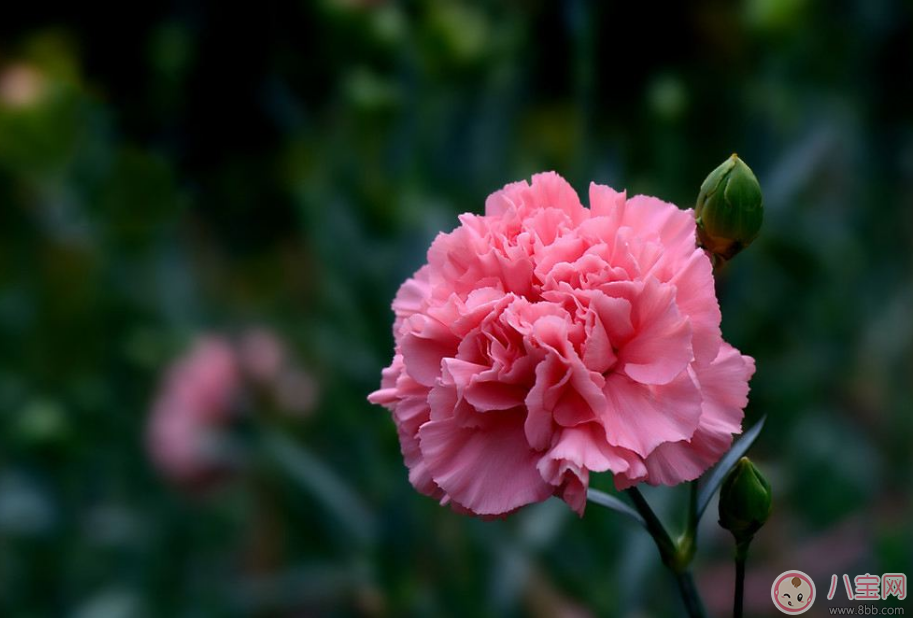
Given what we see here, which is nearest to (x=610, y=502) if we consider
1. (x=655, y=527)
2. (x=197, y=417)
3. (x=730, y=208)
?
(x=655, y=527)

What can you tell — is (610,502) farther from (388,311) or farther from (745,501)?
(388,311)

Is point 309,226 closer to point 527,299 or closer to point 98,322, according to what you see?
point 98,322

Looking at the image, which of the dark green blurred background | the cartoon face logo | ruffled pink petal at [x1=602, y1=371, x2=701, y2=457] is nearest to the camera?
→ ruffled pink petal at [x1=602, y1=371, x2=701, y2=457]

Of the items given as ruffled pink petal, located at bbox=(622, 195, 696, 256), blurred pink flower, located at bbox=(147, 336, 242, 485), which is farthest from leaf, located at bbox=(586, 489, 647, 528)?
blurred pink flower, located at bbox=(147, 336, 242, 485)

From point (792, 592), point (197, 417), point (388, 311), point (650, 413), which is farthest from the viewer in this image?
point (197, 417)

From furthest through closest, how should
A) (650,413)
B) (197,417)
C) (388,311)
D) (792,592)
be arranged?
(197,417)
(388,311)
(792,592)
(650,413)

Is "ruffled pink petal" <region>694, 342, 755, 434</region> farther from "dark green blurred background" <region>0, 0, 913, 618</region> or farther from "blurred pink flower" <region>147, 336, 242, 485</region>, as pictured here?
"blurred pink flower" <region>147, 336, 242, 485</region>

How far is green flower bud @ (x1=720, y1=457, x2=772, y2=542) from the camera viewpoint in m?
0.42

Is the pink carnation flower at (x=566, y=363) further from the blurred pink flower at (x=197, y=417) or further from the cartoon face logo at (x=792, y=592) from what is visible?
the blurred pink flower at (x=197, y=417)

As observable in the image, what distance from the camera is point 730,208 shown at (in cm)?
43

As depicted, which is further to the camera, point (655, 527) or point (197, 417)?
point (197, 417)

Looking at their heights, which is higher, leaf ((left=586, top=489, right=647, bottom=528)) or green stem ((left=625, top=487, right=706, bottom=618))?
leaf ((left=586, top=489, right=647, bottom=528))

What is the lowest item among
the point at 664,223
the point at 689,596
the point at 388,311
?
the point at 689,596

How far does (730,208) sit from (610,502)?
A: 0.45ft
